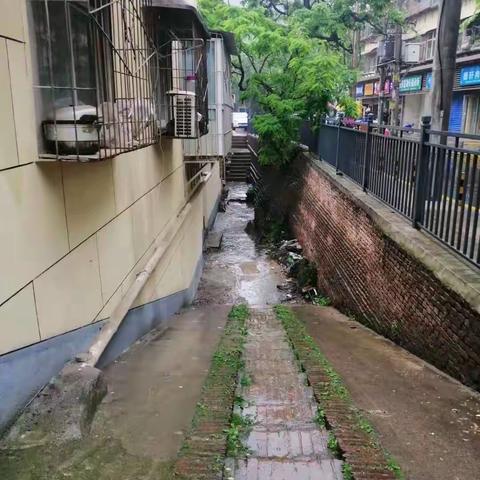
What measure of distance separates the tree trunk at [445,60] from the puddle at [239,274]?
4.99m

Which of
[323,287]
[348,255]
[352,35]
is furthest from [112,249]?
[352,35]

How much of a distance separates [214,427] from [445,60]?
21.5ft

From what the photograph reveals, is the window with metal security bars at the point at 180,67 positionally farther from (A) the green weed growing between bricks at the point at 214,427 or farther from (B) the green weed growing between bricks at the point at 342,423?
(B) the green weed growing between bricks at the point at 342,423

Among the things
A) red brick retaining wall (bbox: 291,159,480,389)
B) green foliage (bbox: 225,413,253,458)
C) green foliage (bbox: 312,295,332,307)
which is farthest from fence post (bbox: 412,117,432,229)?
green foliage (bbox: 312,295,332,307)

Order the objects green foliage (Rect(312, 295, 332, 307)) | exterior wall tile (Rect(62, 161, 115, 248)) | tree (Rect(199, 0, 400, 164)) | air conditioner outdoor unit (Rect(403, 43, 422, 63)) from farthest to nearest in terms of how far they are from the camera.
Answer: air conditioner outdoor unit (Rect(403, 43, 422, 63)) < tree (Rect(199, 0, 400, 164)) < green foliage (Rect(312, 295, 332, 307)) < exterior wall tile (Rect(62, 161, 115, 248))

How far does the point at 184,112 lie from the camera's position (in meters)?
6.36

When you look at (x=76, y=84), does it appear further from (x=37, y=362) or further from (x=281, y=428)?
(x=281, y=428)

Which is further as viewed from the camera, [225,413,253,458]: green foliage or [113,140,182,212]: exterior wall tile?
[113,140,182,212]: exterior wall tile

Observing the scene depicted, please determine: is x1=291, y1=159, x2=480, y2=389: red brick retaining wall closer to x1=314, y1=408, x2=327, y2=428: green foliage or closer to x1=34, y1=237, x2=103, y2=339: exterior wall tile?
x1=314, y1=408, x2=327, y2=428: green foliage

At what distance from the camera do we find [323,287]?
9.88 m

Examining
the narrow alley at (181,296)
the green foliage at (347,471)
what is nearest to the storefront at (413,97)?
the narrow alley at (181,296)

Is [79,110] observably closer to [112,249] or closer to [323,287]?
[112,249]

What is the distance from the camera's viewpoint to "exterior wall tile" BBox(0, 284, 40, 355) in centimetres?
303

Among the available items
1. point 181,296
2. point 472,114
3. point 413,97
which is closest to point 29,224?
point 181,296
